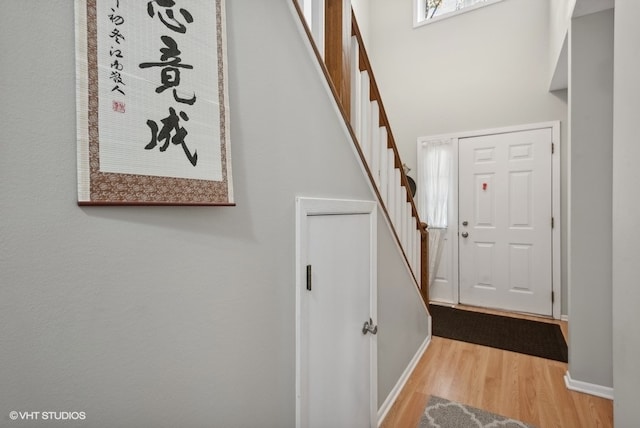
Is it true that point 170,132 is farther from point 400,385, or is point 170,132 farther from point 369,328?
point 400,385

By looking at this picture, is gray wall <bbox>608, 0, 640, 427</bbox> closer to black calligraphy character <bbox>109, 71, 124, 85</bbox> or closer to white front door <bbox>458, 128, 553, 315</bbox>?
black calligraphy character <bbox>109, 71, 124, 85</bbox>

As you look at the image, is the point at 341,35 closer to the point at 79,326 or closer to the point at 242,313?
the point at 242,313

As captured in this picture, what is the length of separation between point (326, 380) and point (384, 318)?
0.71 metres

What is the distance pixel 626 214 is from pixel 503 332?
248cm

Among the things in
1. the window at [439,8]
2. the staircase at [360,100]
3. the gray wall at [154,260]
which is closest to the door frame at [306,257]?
the gray wall at [154,260]

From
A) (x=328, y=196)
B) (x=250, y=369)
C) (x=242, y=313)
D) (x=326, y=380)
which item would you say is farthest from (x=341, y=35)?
(x=326, y=380)

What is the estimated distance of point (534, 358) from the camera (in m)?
2.57

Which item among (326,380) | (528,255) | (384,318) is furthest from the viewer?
(528,255)

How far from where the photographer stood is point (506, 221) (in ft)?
12.1

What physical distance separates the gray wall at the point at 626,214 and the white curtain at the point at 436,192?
2926 mm

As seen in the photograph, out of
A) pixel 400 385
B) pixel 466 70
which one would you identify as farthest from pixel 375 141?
pixel 466 70

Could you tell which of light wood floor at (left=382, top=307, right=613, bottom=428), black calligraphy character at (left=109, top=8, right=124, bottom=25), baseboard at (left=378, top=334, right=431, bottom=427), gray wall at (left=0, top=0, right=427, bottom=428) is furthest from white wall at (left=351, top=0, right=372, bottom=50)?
black calligraphy character at (left=109, top=8, right=124, bottom=25)

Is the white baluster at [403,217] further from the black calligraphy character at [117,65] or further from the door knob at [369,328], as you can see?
the black calligraphy character at [117,65]

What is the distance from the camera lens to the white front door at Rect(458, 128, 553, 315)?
349cm
